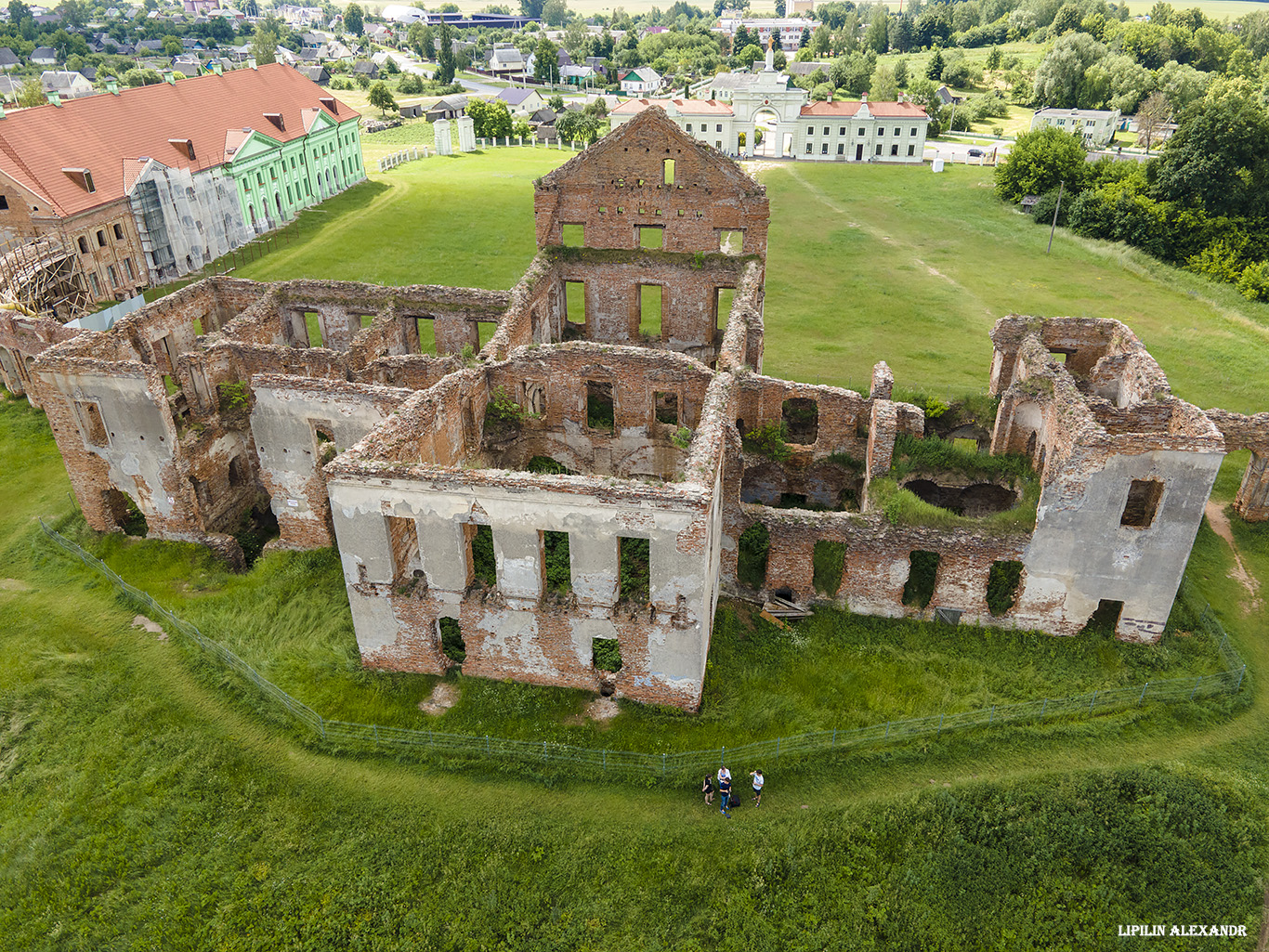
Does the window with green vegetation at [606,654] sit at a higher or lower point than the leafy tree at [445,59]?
lower

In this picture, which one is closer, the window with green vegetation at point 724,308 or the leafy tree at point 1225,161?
the window with green vegetation at point 724,308

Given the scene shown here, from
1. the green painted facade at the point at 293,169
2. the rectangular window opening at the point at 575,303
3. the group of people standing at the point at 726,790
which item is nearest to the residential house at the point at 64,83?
the green painted facade at the point at 293,169

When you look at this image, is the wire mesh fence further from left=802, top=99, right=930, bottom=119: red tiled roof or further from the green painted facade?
left=802, top=99, right=930, bottom=119: red tiled roof

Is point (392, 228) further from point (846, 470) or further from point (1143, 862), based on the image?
point (1143, 862)

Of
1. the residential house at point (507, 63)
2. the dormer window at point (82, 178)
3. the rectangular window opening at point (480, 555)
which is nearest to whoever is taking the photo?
the rectangular window opening at point (480, 555)

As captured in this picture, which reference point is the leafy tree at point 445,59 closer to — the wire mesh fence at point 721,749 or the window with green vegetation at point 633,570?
the window with green vegetation at point 633,570

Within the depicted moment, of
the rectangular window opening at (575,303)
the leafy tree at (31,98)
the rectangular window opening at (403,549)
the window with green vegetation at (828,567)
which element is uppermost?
the leafy tree at (31,98)

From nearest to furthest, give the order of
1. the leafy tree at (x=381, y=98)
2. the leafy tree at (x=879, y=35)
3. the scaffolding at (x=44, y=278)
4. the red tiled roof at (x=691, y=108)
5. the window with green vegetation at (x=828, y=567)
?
the window with green vegetation at (x=828, y=567) → the scaffolding at (x=44, y=278) → the red tiled roof at (x=691, y=108) → the leafy tree at (x=381, y=98) → the leafy tree at (x=879, y=35)
